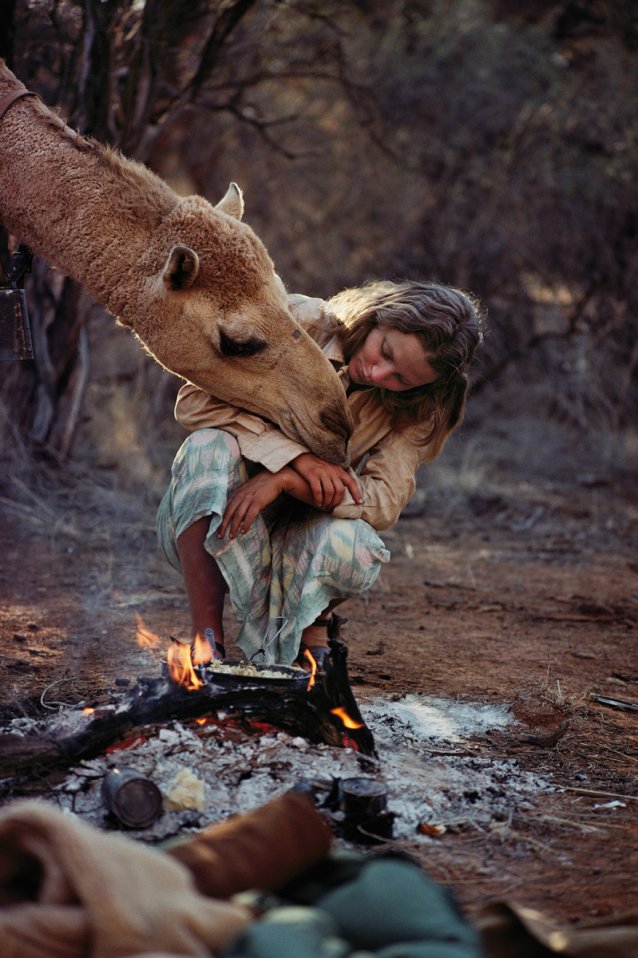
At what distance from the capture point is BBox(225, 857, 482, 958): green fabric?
1.50 m

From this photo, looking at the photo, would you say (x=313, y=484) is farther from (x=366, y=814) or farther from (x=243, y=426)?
(x=366, y=814)

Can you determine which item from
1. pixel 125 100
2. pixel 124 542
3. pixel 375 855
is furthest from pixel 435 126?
pixel 375 855

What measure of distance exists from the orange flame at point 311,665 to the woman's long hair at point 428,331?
3.01 feet

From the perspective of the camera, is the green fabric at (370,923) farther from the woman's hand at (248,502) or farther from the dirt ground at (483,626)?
the woman's hand at (248,502)

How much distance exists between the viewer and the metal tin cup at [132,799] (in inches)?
96.1

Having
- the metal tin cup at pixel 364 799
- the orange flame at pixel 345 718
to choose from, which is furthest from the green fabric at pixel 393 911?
the orange flame at pixel 345 718

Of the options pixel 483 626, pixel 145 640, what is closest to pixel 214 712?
pixel 145 640

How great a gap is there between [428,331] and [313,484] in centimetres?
64

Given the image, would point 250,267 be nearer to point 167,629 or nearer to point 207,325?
point 207,325

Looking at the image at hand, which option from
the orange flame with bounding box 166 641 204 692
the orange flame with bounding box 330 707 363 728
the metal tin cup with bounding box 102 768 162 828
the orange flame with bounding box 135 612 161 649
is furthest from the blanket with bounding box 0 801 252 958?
the orange flame with bounding box 135 612 161 649

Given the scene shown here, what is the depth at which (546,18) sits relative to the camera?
13102 mm

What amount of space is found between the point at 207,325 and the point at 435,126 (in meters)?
8.51

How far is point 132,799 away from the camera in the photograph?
8.05 ft

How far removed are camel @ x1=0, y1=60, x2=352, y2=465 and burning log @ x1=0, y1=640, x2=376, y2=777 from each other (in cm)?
86
